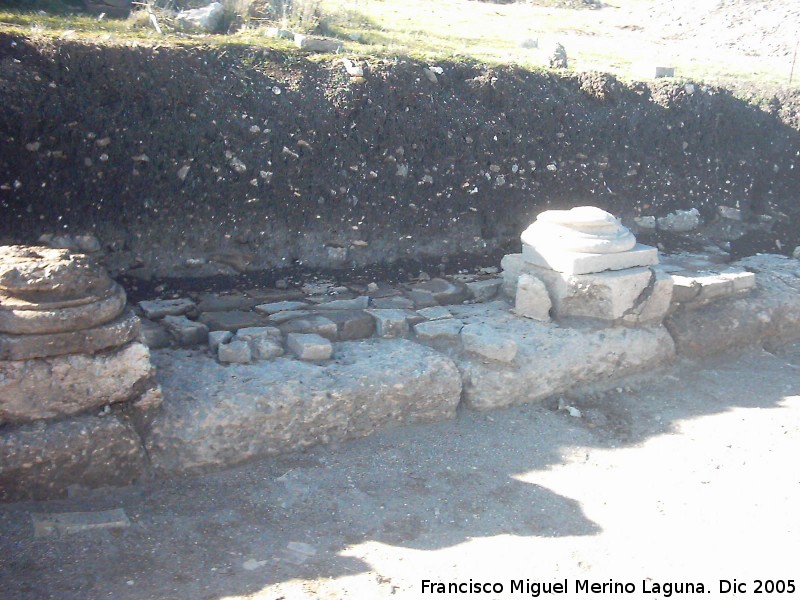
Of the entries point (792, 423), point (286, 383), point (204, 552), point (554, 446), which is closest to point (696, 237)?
point (792, 423)

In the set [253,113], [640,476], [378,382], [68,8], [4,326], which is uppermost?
[68,8]

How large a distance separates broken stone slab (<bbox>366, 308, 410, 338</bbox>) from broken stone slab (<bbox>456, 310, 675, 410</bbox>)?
40cm

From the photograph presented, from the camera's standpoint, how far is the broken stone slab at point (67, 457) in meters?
3.42

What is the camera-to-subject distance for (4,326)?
11.2 ft

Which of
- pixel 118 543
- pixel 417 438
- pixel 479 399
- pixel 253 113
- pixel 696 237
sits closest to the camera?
pixel 118 543

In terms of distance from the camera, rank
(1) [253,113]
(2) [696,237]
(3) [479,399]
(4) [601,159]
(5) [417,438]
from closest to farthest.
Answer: (5) [417,438], (3) [479,399], (1) [253,113], (4) [601,159], (2) [696,237]

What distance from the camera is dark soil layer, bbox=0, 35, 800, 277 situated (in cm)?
507

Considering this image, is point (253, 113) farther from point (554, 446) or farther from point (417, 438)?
point (554, 446)

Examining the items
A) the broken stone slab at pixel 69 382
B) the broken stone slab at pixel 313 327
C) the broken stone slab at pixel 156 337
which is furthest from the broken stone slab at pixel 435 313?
the broken stone slab at pixel 69 382

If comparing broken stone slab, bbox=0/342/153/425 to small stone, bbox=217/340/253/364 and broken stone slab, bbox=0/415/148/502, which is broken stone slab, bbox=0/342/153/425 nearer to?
broken stone slab, bbox=0/415/148/502

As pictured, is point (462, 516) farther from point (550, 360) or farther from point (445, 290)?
point (445, 290)

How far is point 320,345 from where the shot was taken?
4426 millimetres

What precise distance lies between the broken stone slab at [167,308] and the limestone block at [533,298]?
2137 mm

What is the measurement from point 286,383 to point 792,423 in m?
3.15
